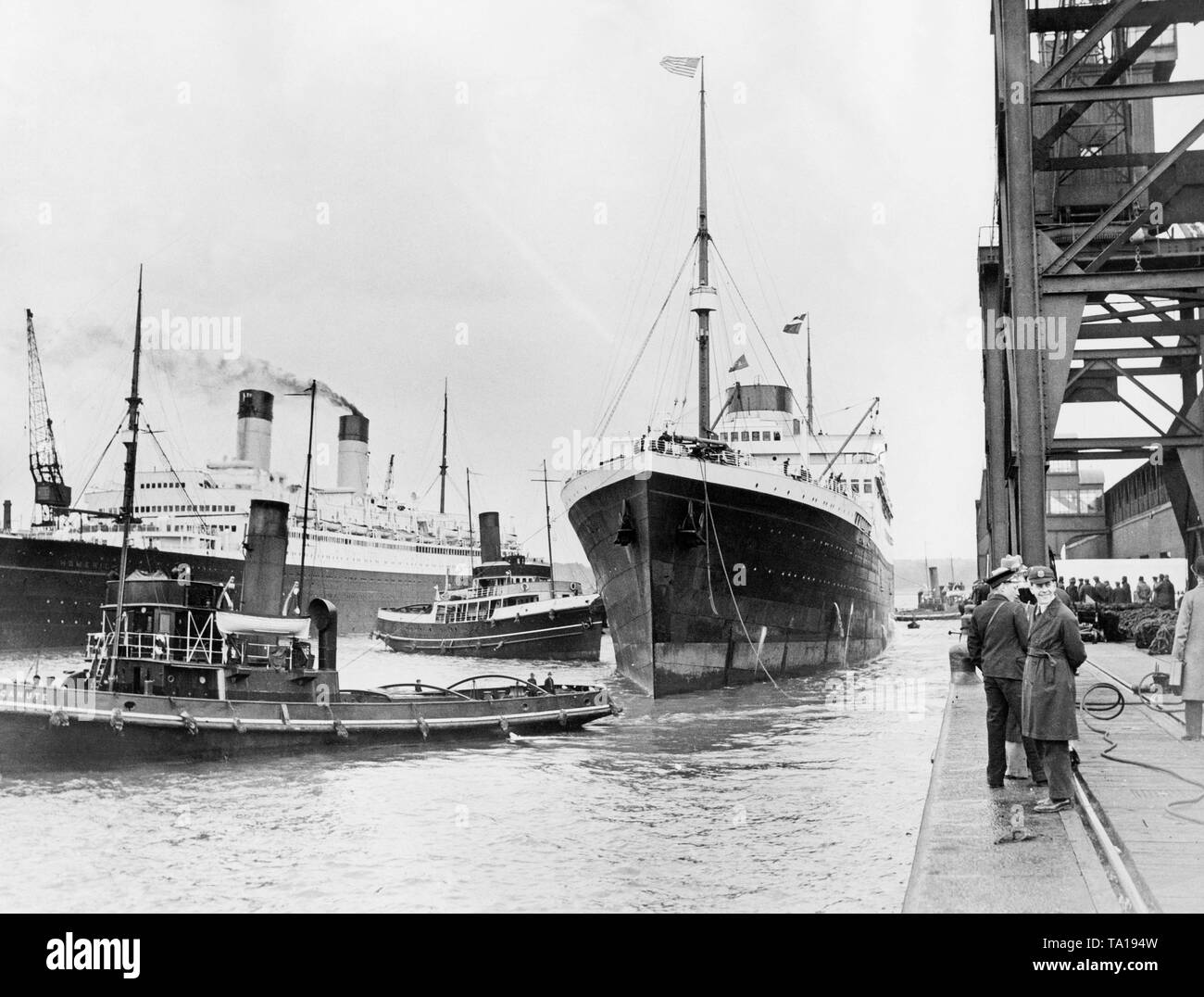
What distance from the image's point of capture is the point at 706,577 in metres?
22.1

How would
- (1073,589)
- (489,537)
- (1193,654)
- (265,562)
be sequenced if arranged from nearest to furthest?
(1193,654) → (265,562) → (1073,589) → (489,537)

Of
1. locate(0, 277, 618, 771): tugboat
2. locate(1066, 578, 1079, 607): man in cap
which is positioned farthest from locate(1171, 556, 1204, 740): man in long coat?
locate(1066, 578, 1079, 607): man in cap

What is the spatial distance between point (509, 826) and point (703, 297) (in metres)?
18.6

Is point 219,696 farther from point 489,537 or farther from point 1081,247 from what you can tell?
point 489,537

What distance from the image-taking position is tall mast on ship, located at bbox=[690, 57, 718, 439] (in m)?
24.9

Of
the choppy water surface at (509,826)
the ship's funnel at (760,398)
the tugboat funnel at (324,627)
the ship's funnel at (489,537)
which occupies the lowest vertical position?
the choppy water surface at (509,826)

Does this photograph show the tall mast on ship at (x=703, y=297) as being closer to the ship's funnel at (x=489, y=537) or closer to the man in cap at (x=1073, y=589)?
the man in cap at (x=1073, y=589)

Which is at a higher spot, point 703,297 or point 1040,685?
point 703,297

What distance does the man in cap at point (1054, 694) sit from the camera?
575 cm

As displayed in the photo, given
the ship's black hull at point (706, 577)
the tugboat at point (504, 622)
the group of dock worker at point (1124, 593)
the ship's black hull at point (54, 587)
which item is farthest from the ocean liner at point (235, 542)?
the group of dock worker at point (1124, 593)

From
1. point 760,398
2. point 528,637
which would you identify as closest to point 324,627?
point 760,398

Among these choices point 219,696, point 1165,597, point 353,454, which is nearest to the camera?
point 219,696

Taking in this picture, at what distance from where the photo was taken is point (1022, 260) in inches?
358

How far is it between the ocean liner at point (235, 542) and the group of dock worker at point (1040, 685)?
3476 centimetres
